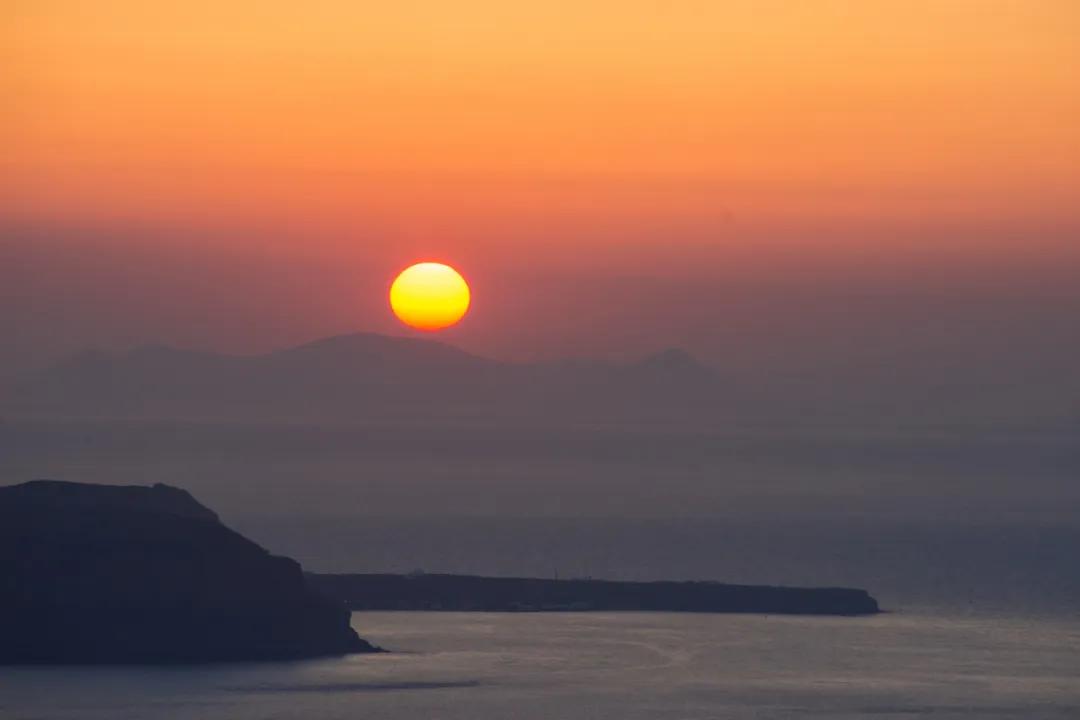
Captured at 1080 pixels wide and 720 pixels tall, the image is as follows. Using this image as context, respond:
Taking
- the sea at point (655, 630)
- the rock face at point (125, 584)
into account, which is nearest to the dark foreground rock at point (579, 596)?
the sea at point (655, 630)

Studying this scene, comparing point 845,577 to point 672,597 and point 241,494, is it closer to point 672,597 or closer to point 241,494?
point 672,597

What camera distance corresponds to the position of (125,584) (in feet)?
151

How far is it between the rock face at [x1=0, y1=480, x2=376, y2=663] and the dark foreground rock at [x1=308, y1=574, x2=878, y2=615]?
662 inches

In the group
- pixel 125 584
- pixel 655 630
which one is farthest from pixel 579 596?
pixel 125 584

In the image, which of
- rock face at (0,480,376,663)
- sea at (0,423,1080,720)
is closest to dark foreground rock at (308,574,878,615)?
sea at (0,423,1080,720)

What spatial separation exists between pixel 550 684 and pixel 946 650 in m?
13.2

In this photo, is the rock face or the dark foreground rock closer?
the rock face

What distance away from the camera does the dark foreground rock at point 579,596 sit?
213ft

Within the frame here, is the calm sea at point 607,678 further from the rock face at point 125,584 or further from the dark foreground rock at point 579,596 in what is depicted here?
the dark foreground rock at point 579,596

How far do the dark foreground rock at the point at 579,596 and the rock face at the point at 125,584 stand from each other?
16809 mm

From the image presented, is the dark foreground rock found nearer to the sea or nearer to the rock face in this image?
the sea

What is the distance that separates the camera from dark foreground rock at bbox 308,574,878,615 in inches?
2562

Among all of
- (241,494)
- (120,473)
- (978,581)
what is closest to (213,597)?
(978,581)

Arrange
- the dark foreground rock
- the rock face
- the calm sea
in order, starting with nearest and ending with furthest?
the calm sea
the rock face
the dark foreground rock
